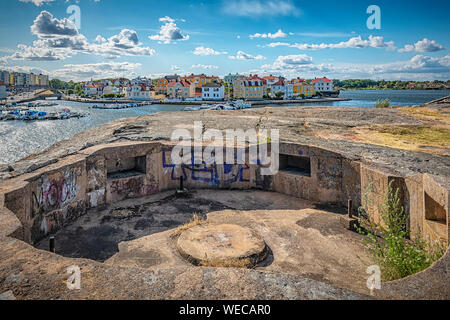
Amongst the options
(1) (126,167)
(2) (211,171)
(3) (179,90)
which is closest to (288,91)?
(3) (179,90)

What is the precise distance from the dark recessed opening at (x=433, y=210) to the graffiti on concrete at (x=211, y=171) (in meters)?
5.91

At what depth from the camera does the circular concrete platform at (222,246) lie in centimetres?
627

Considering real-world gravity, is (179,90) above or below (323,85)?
below

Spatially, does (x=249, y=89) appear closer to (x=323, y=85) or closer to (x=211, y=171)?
(x=323, y=85)

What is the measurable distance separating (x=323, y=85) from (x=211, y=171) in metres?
125

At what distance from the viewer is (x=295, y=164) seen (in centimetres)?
1159

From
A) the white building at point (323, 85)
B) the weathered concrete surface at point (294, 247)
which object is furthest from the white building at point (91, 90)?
the weathered concrete surface at point (294, 247)

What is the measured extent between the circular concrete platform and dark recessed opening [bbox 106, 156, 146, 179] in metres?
4.05

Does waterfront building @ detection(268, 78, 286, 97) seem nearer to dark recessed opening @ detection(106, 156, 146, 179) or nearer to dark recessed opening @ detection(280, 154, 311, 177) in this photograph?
dark recessed opening @ detection(280, 154, 311, 177)

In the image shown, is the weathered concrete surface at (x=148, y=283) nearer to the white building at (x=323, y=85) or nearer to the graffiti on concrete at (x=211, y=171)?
the graffiti on concrete at (x=211, y=171)

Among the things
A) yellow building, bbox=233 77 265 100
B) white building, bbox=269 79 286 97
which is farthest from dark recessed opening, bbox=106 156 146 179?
white building, bbox=269 79 286 97

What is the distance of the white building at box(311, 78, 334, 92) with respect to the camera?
414 feet

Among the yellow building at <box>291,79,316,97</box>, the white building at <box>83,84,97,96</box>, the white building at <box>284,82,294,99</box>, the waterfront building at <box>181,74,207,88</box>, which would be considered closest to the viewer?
the white building at <box>284,82,294,99</box>
